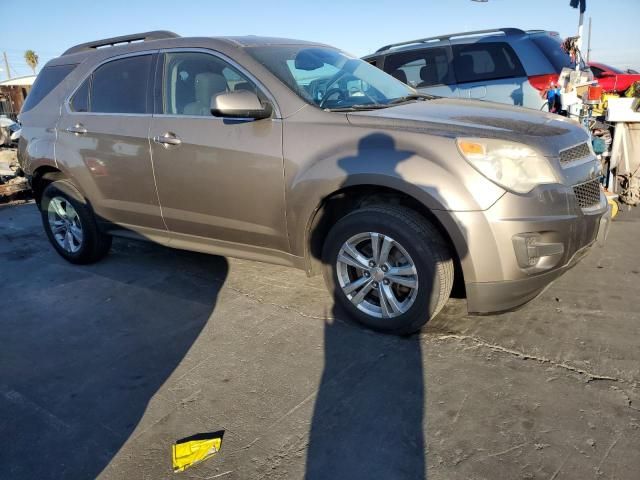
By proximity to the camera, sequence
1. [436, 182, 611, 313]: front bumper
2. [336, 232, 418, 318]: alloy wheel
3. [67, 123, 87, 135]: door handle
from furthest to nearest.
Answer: [67, 123, 87, 135]: door handle
[336, 232, 418, 318]: alloy wheel
[436, 182, 611, 313]: front bumper

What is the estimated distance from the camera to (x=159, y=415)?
8.32 feet

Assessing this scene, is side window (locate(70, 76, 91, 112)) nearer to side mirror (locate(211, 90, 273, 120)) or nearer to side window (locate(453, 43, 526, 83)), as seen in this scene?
side mirror (locate(211, 90, 273, 120))

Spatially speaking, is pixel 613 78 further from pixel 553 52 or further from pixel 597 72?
pixel 553 52

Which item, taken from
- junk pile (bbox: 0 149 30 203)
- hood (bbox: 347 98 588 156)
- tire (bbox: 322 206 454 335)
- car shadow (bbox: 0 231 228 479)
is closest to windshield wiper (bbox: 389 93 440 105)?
hood (bbox: 347 98 588 156)

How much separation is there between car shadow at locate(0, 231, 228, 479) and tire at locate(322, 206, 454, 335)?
42.4 inches

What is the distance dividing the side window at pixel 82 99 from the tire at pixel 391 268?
2675mm

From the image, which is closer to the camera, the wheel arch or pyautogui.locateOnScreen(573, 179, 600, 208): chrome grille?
pyautogui.locateOnScreen(573, 179, 600, 208): chrome grille

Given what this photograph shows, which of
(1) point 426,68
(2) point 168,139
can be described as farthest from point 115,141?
(1) point 426,68

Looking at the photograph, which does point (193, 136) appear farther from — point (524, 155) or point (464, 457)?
point (464, 457)

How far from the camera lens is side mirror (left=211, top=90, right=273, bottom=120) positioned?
313 cm

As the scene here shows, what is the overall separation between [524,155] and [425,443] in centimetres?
159

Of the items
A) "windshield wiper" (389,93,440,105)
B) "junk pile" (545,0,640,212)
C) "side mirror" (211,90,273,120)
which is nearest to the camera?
"side mirror" (211,90,273,120)

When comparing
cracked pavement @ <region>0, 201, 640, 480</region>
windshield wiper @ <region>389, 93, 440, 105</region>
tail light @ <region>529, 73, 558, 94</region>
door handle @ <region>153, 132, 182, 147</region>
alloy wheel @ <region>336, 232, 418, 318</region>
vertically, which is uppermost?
tail light @ <region>529, 73, 558, 94</region>

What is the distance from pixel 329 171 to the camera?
9.89ft
